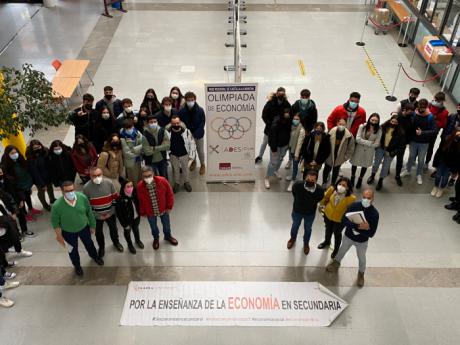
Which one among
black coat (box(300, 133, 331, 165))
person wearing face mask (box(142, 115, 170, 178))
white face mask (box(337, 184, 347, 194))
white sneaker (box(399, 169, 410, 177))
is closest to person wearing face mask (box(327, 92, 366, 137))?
black coat (box(300, 133, 331, 165))

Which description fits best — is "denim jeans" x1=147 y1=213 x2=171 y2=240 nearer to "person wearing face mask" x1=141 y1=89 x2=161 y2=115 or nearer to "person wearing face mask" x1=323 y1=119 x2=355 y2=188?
"person wearing face mask" x1=141 y1=89 x2=161 y2=115

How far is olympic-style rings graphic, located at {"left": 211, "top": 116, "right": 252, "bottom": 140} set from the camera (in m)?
7.31

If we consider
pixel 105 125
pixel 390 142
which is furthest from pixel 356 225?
pixel 105 125

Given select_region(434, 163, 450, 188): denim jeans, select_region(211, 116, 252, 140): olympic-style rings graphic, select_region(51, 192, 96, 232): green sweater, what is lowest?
select_region(434, 163, 450, 188): denim jeans

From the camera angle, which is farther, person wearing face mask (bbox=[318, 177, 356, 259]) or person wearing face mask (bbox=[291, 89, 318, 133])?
person wearing face mask (bbox=[291, 89, 318, 133])

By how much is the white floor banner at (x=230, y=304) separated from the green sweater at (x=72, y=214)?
1149mm

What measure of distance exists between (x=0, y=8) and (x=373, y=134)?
15395 mm

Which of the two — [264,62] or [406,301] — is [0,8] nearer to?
[264,62]

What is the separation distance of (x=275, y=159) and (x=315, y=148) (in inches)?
37.5

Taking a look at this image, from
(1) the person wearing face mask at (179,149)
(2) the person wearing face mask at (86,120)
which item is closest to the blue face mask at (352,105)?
(1) the person wearing face mask at (179,149)

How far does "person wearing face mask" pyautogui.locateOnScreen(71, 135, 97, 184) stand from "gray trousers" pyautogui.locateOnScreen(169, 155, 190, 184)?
128cm

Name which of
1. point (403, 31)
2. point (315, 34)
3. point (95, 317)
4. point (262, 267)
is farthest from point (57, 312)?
point (403, 31)

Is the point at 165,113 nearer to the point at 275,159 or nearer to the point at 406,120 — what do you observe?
the point at 275,159

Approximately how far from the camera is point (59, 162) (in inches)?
261
